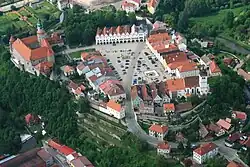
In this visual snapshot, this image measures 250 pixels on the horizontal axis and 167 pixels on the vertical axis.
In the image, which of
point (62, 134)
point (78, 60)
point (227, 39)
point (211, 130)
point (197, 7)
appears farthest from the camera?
point (197, 7)

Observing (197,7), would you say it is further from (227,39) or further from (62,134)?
(62,134)

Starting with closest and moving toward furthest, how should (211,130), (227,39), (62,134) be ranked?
(211,130), (62,134), (227,39)

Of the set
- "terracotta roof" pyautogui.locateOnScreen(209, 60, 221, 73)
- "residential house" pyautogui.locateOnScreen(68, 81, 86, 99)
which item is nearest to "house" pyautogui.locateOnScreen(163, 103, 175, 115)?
"terracotta roof" pyautogui.locateOnScreen(209, 60, 221, 73)

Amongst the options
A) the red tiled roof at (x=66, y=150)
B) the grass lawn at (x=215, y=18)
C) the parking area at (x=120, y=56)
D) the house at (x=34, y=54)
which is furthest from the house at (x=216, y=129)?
the grass lawn at (x=215, y=18)

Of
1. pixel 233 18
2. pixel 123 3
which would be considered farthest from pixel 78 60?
pixel 233 18

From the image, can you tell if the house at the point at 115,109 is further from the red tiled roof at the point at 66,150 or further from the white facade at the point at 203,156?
the white facade at the point at 203,156

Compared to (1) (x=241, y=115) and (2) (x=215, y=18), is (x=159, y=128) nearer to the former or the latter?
(1) (x=241, y=115)

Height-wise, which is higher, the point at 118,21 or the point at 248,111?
the point at 118,21
